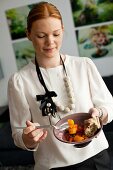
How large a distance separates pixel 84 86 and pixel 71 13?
1798 millimetres

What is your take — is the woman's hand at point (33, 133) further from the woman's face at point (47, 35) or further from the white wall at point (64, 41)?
the white wall at point (64, 41)

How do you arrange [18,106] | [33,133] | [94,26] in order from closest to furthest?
[33,133] < [18,106] < [94,26]

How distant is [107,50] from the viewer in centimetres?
264

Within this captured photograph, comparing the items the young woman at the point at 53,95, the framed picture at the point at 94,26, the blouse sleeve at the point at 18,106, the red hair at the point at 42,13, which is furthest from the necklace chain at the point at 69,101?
the framed picture at the point at 94,26

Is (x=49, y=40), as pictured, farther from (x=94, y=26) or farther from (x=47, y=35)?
(x=94, y=26)

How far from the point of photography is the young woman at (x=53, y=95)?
0.91 meters

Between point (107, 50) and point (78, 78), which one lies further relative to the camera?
point (107, 50)

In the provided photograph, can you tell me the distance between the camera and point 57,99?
3.12ft

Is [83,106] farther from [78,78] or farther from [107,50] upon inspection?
[107,50]

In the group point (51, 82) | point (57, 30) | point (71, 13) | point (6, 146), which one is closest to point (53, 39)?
point (57, 30)

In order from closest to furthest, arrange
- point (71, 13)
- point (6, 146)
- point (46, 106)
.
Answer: point (46, 106) → point (6, 146) → point (71, 13)

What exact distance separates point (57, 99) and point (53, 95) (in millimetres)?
23

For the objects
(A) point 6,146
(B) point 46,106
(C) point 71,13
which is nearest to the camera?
(B) point 46,106

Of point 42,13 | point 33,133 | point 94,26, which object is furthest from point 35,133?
point 94,26
